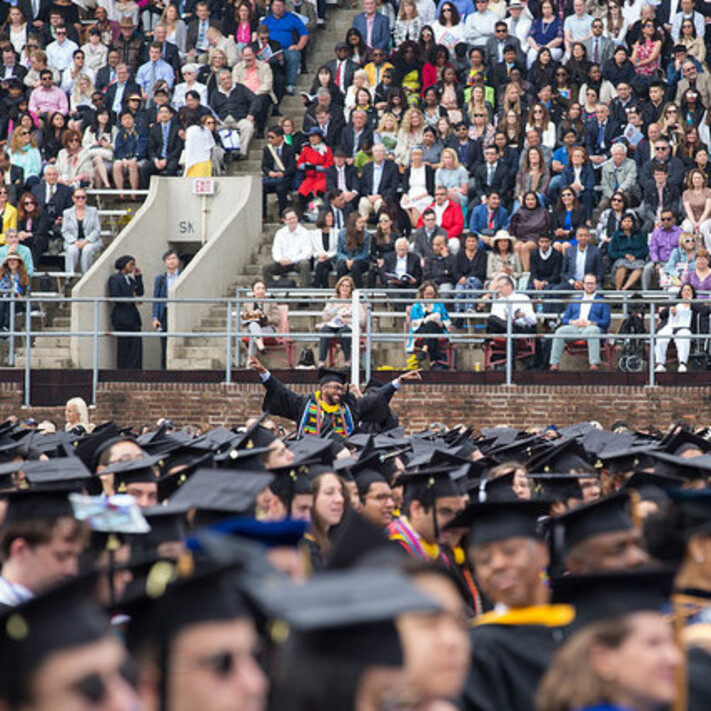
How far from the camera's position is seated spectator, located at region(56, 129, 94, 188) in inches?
1059

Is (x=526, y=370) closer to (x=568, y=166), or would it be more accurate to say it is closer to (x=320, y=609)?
(x=568, y=166)

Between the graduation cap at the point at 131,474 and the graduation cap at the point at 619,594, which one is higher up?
the graduation cap at the point at 619,594

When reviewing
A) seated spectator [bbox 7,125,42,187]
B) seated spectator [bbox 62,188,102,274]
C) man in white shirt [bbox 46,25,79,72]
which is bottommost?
seated spectator [bbox 62,188,102,274]

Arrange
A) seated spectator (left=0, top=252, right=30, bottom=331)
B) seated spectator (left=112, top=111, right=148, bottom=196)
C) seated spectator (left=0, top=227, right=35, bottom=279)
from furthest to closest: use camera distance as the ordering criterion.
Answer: seated spectator (left=112, top=111, right=148, bottom=196) < seated spectator (left=0, top=227, right=35, bottom=279) < seated spectator (left=0, top=252, right=30, bottom=331)

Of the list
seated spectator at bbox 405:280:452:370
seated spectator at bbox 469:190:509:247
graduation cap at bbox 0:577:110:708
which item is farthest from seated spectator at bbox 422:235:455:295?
graduation cap at bbox 0:577:110:708

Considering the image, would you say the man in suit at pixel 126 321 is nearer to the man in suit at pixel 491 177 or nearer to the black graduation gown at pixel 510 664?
the man in suit at pixel 491 177

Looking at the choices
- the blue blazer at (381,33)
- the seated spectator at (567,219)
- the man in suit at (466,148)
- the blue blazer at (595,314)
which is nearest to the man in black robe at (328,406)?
the blue blazer at (595,314)

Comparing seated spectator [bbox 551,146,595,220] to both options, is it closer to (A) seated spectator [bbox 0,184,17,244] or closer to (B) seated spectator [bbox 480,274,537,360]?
(B) seated spectator [bbox 480,274,537,360]

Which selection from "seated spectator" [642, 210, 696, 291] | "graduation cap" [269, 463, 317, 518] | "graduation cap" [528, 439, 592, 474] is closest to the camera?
"graduation cap" [269, 463, 317, 518]

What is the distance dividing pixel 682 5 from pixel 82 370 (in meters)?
10.9

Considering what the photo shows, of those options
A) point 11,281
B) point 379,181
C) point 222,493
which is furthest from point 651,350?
point 222,493

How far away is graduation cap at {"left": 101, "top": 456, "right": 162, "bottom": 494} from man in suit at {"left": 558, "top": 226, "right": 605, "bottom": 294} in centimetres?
1353

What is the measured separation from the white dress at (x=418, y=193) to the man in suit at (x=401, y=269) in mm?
1301

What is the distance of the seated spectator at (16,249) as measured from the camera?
959 inches
